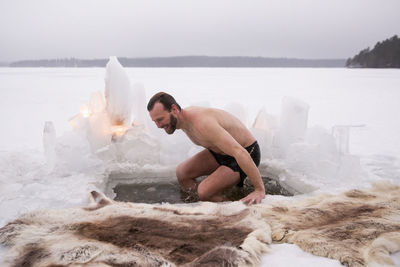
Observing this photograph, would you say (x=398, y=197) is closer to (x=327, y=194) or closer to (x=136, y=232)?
(x=327, y=194)

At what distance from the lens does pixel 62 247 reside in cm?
183

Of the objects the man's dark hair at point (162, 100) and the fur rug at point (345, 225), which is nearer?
the fur rug at point (345, 225)

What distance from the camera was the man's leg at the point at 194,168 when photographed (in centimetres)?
341

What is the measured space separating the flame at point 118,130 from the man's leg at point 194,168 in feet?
4.10

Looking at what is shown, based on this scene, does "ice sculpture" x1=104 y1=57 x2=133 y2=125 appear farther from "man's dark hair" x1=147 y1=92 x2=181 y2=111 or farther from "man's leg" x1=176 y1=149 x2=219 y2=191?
"man's dark hair" x1=147 y1=92 x2=181 y2=111

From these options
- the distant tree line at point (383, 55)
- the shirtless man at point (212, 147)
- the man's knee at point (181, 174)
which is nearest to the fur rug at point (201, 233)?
the shirtless man at point (212, 147)

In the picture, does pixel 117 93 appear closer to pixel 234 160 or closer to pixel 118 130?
pixel 118 130

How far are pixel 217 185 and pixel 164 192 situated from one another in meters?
0.68

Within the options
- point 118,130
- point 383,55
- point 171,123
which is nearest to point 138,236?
point 171,123

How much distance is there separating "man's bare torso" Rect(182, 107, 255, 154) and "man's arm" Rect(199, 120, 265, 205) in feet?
0.30

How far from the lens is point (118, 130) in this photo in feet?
14.2

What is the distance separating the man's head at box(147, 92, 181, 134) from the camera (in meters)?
2.76

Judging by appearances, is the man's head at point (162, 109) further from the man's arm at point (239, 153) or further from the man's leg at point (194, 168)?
the man's leg at point (194, 168)

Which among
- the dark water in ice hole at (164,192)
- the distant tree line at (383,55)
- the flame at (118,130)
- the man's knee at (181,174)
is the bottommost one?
the dark water in ice hole at (164,192)
